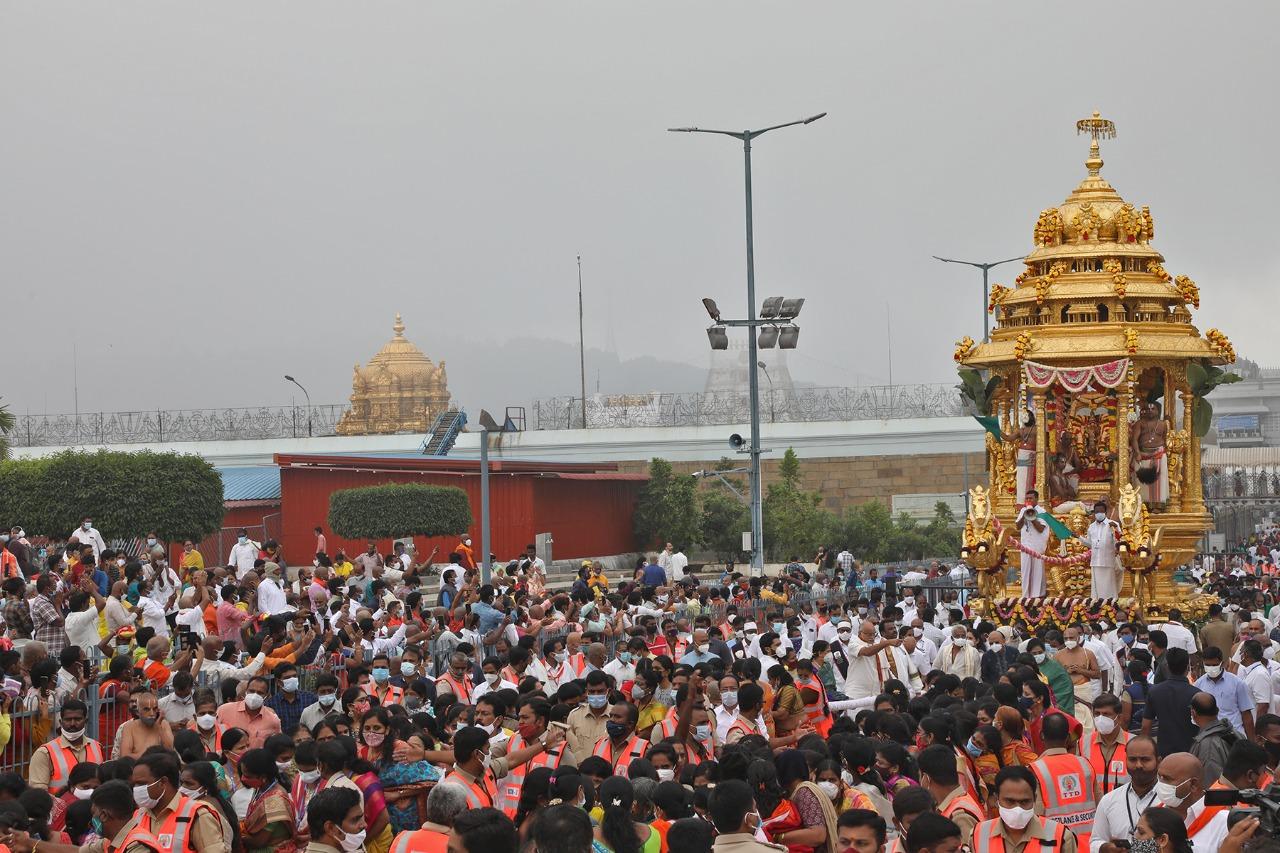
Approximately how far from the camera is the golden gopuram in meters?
22.5

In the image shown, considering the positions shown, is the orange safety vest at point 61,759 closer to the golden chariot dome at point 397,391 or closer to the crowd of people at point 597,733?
the crowd of people at point 597,733

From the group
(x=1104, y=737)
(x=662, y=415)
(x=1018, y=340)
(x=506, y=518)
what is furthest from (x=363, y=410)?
(x=1104, y=737)

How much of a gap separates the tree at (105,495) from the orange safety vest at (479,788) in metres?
28.1

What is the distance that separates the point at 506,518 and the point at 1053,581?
63.7 feet

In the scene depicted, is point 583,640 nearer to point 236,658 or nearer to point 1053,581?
point 236,658

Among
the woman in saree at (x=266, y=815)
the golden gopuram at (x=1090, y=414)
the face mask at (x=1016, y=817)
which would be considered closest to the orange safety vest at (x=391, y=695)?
the woman in saree at (x=266, y=815)

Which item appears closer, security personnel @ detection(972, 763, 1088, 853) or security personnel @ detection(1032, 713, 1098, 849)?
security personnel @ detection(972, 763, 1088, 853)

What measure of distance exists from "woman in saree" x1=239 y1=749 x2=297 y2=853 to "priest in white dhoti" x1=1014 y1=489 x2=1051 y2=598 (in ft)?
49.7

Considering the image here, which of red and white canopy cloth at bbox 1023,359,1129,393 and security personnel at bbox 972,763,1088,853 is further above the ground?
red and white canopy cloth at bbox 1023,359,1129,393

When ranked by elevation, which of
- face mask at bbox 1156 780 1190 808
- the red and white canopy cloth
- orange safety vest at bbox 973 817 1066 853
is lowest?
orange safety vest at bbox 973 817 1066 853

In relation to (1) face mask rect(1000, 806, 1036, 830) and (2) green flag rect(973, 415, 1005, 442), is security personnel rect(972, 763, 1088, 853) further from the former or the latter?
(2) green flag rect(973, 415, 1005, 442)

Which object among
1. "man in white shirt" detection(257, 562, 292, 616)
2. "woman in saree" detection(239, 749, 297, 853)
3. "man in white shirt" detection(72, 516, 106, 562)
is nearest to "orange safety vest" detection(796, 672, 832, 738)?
"woman in saree" detection(239, 749, 297, 853)

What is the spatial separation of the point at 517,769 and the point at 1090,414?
53.0 feet

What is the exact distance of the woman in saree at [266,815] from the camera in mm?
8617
